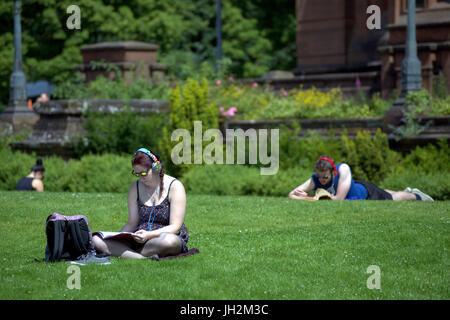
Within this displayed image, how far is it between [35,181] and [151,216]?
8.29 meters

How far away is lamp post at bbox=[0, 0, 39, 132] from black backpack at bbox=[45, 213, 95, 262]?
48.7 ft

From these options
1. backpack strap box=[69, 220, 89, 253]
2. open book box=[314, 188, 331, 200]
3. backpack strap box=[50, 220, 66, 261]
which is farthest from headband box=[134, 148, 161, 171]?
open book box=[314, 188, 331, 200]

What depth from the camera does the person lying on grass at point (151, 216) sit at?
28.5ft

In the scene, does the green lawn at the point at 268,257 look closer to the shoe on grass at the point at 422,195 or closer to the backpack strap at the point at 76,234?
the backpack strap at the point at 76,234

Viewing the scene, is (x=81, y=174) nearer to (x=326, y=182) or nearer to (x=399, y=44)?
(x=326, y=182)

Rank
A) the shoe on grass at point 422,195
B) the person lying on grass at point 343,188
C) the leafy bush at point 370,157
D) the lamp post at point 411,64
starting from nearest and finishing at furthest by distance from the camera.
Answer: the person lying on grass at point 343,188, the shoe on grass at point 422,195, the leafy bush at point 370,157, the lamp post at point 411,64

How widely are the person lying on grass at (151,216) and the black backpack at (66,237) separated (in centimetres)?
26

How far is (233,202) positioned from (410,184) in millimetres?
3975

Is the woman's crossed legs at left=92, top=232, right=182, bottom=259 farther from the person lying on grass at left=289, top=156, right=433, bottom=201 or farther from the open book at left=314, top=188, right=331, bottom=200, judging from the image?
the open book at left=314, top=188, right=331, bottom=200

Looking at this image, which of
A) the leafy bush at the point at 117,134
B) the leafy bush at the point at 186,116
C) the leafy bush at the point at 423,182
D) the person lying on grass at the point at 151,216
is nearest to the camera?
the person lying on grass at the point at 151,216

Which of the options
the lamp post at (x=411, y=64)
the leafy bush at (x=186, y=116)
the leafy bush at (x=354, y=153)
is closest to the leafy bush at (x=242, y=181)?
the leafy bush at (x=354, y=153)

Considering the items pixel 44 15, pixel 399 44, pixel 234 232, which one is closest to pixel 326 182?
pixel 234 232

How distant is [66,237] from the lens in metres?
8.66

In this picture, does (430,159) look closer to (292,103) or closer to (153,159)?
(292,103)
